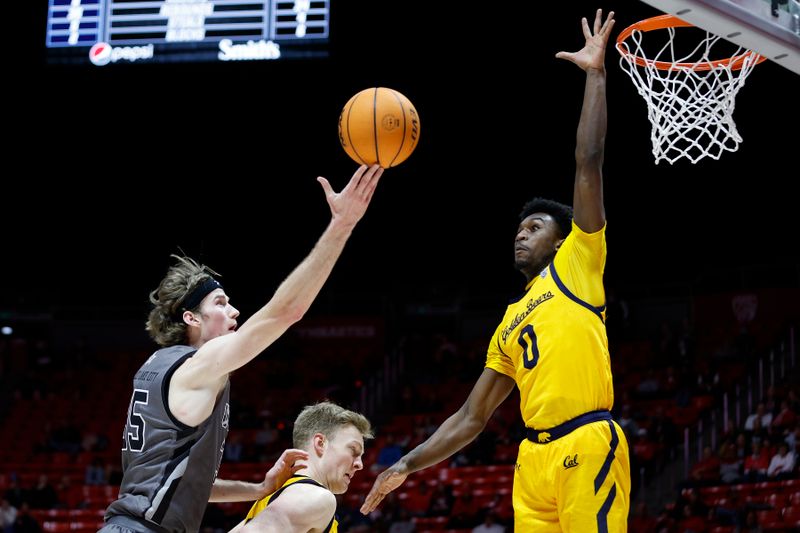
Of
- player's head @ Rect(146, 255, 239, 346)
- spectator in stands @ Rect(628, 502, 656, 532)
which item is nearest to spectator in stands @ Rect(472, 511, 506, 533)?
spectator in stands @ Rect(628, 502, 656, 532)

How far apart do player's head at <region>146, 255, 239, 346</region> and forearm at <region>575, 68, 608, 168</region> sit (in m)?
1.52

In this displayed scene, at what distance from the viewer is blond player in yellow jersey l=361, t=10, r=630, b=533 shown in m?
3.79

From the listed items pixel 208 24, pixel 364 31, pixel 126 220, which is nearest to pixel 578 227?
pixel 208 24

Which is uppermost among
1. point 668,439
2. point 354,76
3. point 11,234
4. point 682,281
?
point 354,76

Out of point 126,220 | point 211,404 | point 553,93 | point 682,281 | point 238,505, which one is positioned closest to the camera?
point 211,404

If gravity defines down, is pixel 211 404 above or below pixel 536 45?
below

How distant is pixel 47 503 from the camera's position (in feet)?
46.8

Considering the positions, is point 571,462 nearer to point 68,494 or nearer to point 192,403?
point 192,403

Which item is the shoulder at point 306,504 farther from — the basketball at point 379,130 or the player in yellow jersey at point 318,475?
the basketball at point 379,130

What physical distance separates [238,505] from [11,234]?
11.0 meters

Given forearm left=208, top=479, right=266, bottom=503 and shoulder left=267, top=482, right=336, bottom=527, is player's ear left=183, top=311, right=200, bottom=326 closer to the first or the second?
shoulder left=267, top=482, right=336, bottom=527

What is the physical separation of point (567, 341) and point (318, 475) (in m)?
1.15

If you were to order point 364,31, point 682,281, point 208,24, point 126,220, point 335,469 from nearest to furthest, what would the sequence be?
1. point 335,469
2. point 208,24
3. point 364,31
4. point 682,281
5. point 126,220

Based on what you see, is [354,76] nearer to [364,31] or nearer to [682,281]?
[364,31]
